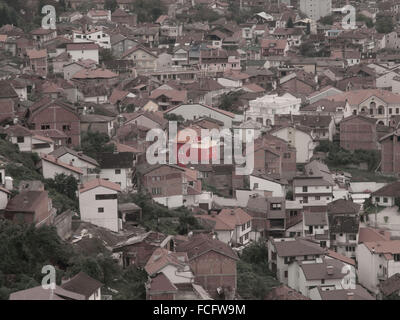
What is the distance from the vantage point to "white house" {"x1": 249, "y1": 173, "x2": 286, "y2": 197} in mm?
16828

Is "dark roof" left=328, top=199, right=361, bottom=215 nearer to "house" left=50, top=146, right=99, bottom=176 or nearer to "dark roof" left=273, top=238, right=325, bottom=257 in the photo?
"dark roof" left=273, top=238, right=325, bottom=257

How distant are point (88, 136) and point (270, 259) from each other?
17.7 feet

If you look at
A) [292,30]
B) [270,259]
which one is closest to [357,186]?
[270,259]

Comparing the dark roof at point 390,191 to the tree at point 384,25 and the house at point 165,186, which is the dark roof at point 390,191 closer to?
the house at point 165,186

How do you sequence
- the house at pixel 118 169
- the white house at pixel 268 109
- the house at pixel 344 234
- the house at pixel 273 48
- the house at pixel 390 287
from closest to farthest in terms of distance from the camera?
the house at pixel 390 287 → the house at pixel 344 234 → the house at pixel 118 169 → the white house at pixel 268 109 → the house at pixel 273 48

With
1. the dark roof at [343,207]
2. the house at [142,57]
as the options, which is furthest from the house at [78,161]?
the house at [142,57]

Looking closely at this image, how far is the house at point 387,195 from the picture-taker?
640 inches

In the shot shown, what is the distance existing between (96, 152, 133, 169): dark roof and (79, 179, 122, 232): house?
93.2 inches

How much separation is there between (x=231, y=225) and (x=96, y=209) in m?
2.40

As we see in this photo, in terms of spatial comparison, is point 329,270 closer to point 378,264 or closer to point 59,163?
point 378,264

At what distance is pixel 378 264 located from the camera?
543 inches

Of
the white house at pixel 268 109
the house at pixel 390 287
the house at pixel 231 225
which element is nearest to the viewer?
the house at pixel 390 287

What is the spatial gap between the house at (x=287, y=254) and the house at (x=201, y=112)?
7564mm

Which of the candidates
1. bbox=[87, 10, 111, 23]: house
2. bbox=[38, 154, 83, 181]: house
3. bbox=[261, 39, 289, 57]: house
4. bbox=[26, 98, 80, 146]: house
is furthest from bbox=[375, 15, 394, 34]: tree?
bbox=[38, 154, 83, 181]: house
